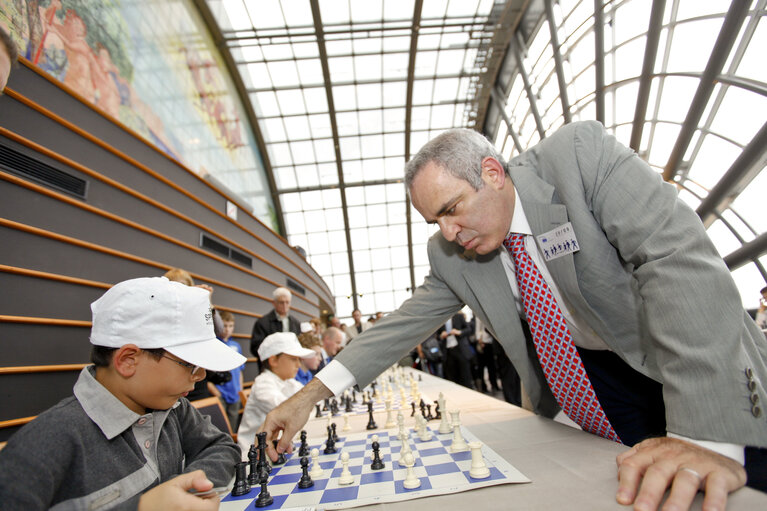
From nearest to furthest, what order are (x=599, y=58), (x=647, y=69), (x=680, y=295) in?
(x=680, y=295)
(x=647, y=69)
(x=599, y=58)

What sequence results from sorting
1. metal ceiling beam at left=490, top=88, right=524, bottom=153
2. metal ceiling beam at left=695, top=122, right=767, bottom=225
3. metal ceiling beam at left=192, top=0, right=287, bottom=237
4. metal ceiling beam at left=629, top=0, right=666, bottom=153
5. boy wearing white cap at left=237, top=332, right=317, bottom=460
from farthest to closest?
metal ceiling beam at left=490, top=88, right=524, bottom=153, metal ceiling beam at left=192, top=0, right=287, bottom=237, metal ceiling beam at left=629, top=0, right=666, bottom=153, metal ceiling beam at left=695, top=122, right=767, bottom=225, boy wearing white cap at left=237, top=332, right=317, bottom=460

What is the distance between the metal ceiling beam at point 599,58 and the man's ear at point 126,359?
7578 millimetres

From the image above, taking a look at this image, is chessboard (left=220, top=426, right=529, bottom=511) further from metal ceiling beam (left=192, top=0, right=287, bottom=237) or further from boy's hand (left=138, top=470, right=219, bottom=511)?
metal ceiling beam (left=192, top=0, right=287, bottom=237)

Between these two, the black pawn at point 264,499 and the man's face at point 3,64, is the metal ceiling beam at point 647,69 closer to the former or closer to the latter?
the man's face at point 3,64

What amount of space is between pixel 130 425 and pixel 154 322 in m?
0.24

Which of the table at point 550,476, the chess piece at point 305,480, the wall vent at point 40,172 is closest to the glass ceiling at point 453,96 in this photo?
the table at point 550,476

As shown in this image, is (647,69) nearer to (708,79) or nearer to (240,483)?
(708,79)

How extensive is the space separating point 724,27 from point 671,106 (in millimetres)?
1676

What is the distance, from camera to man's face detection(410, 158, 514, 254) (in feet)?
4.07

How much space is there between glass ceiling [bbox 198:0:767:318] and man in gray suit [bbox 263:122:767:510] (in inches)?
202

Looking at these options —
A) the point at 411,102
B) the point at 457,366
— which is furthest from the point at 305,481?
the point at 411,102

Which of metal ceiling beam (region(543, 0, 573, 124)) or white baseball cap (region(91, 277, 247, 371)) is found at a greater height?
metal ceiling beam (region(543, 0, 573, 124))

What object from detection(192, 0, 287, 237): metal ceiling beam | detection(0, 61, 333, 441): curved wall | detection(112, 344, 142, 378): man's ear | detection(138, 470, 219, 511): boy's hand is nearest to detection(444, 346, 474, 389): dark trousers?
detection(0, 61, 333, 441): curved wall

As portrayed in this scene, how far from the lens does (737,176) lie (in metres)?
5.48
